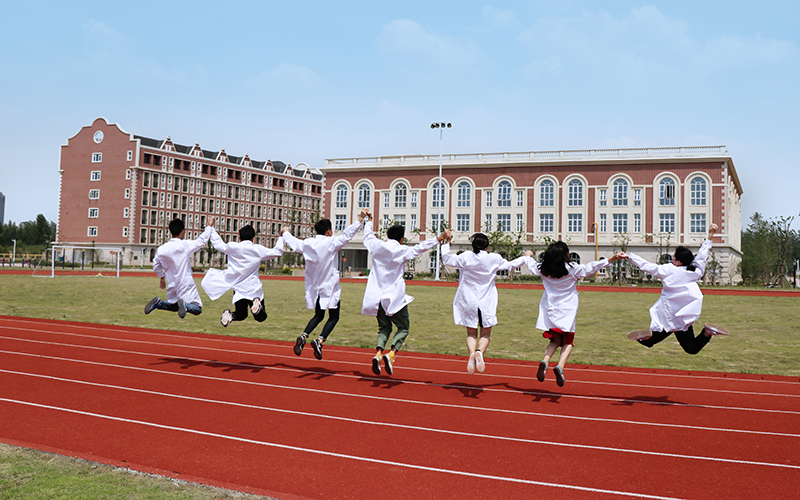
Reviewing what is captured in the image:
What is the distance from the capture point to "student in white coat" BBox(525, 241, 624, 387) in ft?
24.8

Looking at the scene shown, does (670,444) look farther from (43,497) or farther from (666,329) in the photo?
(43,497)

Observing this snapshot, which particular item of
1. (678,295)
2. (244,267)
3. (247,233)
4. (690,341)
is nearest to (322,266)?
(244,267)

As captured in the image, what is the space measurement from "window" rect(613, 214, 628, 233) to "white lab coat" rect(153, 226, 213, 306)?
186 feet

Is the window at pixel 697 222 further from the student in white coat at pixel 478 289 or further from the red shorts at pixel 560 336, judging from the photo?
the red shorts at pixel 560 336

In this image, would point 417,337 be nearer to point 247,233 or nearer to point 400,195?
point 247,233

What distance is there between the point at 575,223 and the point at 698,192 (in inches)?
470

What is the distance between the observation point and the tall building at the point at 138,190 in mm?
84062

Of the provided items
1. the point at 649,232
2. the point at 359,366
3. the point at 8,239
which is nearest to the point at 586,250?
the point at 649,232

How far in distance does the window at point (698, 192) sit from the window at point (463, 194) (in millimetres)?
22569

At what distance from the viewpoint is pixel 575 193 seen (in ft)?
203

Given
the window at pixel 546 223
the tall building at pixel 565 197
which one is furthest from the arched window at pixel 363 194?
the window at pixel 546 223

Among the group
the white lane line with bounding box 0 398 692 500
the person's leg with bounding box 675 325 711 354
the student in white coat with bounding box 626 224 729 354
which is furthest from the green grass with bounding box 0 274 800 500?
the student in white coat with bounding box 626 224 729 354

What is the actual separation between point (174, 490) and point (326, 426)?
2.03 meters

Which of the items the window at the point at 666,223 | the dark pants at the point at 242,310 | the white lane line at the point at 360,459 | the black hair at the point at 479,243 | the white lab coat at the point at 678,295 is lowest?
the white lane line at the point at 360,459
